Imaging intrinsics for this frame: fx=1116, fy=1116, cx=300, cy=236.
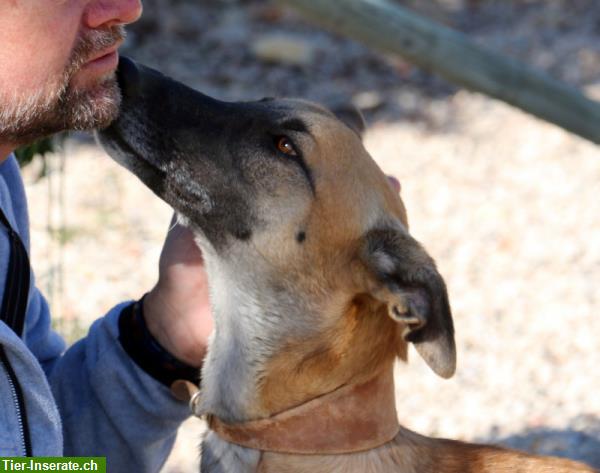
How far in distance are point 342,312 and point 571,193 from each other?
3594 millimetres

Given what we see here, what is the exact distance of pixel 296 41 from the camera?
26.2 ft

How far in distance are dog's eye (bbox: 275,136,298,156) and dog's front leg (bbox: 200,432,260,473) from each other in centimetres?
80

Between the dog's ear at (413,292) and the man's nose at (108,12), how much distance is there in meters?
0.86

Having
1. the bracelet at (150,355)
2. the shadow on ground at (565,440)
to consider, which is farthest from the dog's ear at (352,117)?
the shadow on ground at (565,440)

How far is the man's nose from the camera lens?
2.74 m

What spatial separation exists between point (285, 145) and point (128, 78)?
465mm

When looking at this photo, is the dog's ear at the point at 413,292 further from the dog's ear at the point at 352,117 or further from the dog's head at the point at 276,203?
the dog's ear at the point at 352,117

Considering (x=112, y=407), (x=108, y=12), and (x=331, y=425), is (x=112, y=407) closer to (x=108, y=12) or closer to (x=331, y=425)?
(x=331, y=425)

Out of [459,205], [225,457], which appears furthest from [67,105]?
[459,205]

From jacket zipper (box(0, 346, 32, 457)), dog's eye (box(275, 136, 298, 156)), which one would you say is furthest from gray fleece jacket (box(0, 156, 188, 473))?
dog's eye (box(275, 136, 298, 156))

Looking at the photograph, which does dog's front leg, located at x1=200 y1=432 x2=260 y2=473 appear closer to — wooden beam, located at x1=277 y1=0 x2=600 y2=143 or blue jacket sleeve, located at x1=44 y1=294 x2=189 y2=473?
blue jacket sleeve, located at x1=44 y1=294 x2=189 y2=473

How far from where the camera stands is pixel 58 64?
2.70 m

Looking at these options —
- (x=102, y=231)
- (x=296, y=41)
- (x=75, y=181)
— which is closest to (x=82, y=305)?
(x=102, y=231)

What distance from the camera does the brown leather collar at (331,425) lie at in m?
2.88
